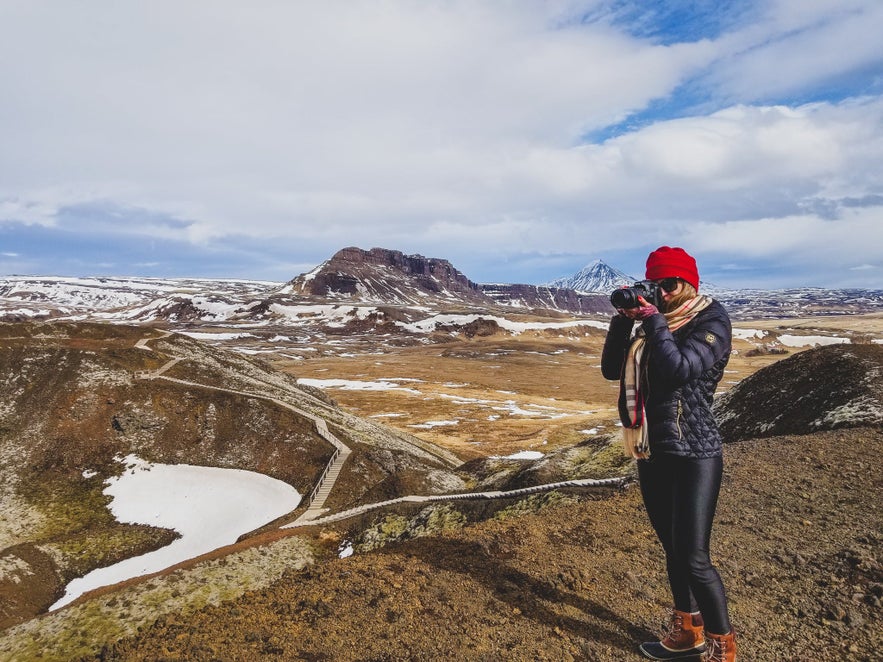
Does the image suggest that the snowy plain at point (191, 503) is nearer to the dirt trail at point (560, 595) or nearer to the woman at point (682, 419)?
the dirt trail at point (560, 595)

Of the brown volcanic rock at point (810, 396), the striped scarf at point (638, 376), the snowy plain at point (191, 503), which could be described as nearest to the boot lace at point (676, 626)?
the striped scarf at point (638, 376)

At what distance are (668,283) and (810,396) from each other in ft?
68.8

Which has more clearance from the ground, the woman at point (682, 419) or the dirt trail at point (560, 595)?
the woman at point (682, 419)

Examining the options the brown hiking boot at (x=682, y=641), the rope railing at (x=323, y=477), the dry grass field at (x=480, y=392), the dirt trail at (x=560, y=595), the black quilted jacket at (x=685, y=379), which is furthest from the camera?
the dry grass field at (x=480, y=392)

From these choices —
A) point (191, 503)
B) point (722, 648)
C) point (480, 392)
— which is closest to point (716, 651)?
point (722, 648)

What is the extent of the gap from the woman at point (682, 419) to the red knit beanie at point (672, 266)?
1 centimetres

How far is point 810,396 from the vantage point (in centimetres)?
2183

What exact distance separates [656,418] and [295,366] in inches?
5884

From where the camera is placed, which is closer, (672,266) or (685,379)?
(685,379)

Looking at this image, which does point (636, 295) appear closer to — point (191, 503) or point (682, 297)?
point (682, 297)

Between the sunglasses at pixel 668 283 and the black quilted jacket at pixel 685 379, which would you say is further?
the sunglasses at pixel 668 283

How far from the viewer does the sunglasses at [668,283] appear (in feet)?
20.4

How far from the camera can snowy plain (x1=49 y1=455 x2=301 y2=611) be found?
111 feet

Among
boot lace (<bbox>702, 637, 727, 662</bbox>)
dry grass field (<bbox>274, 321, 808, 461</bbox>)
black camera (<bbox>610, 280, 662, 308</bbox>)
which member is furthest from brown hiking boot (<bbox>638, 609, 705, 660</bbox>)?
dry grass field (<bbox>274, 321, 808, 461</bbox>)
